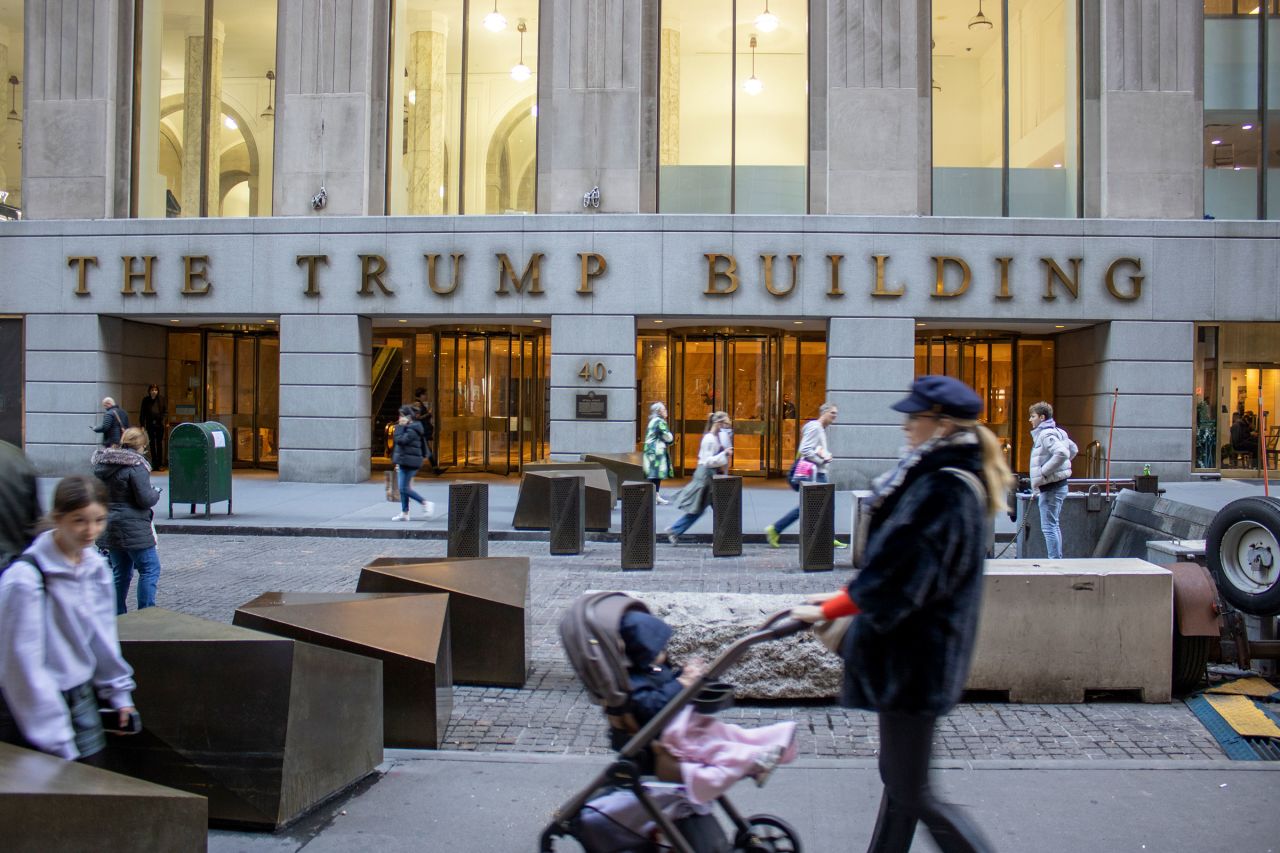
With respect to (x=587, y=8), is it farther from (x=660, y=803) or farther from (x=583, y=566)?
(x=660, y=803)

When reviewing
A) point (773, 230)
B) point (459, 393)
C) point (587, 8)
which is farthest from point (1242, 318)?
point (459, 393)

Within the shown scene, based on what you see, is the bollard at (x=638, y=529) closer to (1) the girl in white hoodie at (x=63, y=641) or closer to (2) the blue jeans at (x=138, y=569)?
(2) the blue jeans at (x=138, y=569)

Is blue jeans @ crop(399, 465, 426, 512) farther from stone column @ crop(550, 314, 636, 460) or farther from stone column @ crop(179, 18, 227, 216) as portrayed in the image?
stone column @ crop(179, 18, 227, 216)

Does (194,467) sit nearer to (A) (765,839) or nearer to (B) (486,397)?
(B) (486,397)

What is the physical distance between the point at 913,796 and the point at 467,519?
8.61m

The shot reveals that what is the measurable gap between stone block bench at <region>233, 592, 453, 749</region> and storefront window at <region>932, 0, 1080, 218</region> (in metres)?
16.9

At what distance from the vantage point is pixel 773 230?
64.8ft

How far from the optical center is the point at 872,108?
1956 cm

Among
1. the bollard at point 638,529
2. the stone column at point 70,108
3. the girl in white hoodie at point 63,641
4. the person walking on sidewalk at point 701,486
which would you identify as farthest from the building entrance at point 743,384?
the girl in white hoodie at point 63,641

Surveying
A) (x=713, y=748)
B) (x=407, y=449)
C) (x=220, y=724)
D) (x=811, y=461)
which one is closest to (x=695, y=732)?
(x=713, y=748)

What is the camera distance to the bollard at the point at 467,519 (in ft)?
37.7

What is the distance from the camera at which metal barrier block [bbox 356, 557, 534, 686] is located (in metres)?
6.84

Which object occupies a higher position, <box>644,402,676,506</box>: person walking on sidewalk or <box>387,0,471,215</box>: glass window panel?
<box>387,0,471,215</box>: glass window panel

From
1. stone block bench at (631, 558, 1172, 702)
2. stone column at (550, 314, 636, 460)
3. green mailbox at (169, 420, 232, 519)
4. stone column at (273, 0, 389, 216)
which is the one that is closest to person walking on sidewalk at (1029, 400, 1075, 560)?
stone block bench at (631, 558, 1172, 702)
